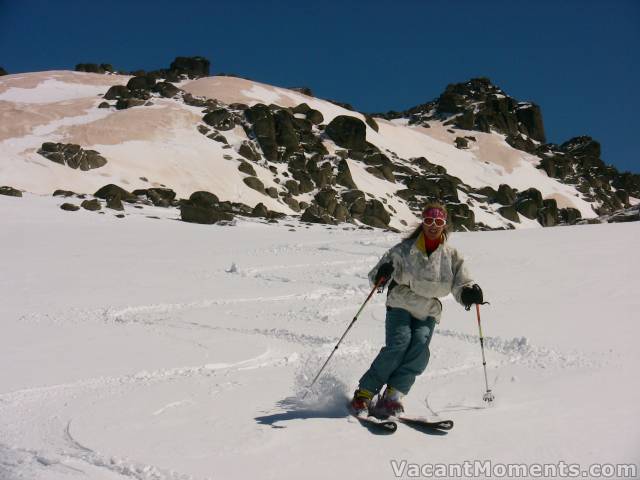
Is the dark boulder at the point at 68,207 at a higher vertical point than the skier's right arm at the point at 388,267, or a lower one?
lower

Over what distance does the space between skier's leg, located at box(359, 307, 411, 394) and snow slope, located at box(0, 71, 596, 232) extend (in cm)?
2981

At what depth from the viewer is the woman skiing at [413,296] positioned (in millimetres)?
4109

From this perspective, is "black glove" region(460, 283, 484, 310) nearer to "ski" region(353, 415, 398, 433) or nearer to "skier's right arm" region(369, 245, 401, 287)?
"skier's right arm" region(369, 245, 401, 287)

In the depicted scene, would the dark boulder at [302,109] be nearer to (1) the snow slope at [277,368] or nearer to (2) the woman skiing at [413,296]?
(1) the snow slope at [277,368]

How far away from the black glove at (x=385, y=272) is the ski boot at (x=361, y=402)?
2.54ft

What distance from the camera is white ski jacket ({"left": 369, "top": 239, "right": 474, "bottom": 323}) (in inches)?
162

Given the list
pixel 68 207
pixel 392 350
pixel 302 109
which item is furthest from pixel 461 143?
pixel 392 350

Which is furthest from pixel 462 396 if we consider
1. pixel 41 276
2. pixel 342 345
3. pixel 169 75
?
pixel 169 75

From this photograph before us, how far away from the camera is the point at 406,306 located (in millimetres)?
4137

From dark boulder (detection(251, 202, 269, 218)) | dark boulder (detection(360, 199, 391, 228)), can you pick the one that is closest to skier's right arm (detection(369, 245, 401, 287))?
dark boulder (detection(251, 202, 269, 218))

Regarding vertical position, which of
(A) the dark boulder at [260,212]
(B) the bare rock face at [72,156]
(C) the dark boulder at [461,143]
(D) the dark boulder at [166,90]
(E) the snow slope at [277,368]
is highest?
(C) the dark boulder at [461,143]

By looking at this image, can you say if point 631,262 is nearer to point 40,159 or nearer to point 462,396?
point 462,396

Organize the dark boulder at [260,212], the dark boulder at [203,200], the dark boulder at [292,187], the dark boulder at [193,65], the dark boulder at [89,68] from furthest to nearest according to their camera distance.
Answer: the dark boulder at [193,65]
the dark boulder at [89,68]
the dark boulder at [292,187]
the dark boulder at [260,212]
the dark boulder at [203,200]

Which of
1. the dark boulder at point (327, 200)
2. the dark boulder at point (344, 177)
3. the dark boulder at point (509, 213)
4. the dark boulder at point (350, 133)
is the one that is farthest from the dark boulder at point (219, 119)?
the dark boulder at point (509, 213)
